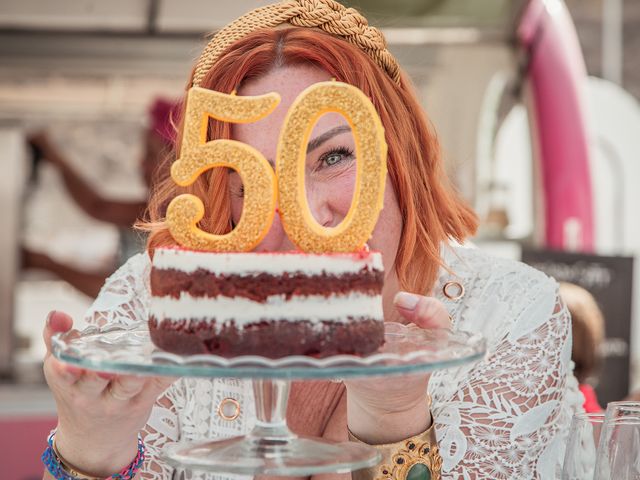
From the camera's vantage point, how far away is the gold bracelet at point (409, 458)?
4.65 ft

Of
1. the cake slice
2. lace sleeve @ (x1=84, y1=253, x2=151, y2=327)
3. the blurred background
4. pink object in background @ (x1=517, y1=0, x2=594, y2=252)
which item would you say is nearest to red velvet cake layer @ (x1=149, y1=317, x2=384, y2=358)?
the cake slice

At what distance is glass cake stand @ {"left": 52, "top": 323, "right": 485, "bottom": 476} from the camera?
3.71 feet

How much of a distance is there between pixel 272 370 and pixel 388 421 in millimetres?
358

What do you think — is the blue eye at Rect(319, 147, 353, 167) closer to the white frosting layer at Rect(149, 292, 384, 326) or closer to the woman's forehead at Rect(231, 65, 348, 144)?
the woman's forehead at Rect(231, 65, 348, 144)

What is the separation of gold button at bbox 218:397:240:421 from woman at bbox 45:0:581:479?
0.04 feet

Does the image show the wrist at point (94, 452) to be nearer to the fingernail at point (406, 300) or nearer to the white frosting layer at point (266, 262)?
the white frosting layer at point (266, 262)

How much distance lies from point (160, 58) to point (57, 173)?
0.94 meters

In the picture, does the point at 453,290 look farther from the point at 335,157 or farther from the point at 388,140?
the point at 335,157

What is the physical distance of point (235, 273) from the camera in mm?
1329

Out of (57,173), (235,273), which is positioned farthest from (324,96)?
(57,173)

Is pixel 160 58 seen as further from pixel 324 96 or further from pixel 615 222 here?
pixel 615 222

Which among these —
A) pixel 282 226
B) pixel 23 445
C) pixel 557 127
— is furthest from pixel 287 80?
pixel 557 127

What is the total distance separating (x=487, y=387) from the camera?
72.5 inches

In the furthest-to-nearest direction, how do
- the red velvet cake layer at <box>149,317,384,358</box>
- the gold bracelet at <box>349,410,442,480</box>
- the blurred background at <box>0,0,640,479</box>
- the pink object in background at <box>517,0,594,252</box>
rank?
the pink object in background at <box>517,0,594,252</box> → the blurred background at <box>0,0,640,479</box> → the gold bracelet at <box>349,410,442,480</box> → the red velvet cake layer at <box>149,317,384,358</box>
